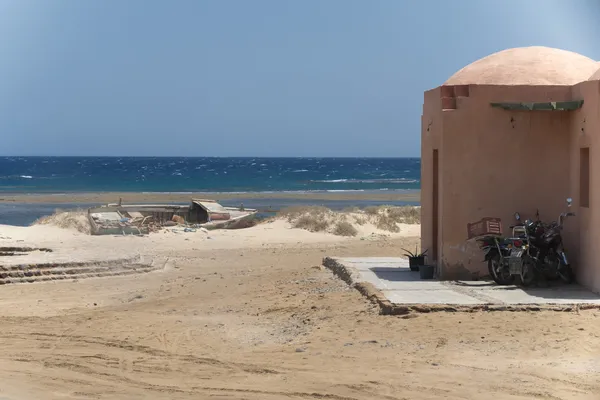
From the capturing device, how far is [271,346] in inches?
392

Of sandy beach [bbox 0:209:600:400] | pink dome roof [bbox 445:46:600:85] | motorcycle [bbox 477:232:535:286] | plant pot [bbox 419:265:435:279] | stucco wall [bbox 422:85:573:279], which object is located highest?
pink dome roof [bbox 445:46:600:85]

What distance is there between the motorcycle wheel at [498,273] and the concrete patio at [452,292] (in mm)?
126

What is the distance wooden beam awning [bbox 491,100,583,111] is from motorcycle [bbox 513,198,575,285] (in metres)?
1.35

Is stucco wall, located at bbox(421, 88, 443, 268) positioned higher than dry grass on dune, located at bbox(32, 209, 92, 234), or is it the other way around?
stucco wall, located at bbox(421, 88, 443, 268)

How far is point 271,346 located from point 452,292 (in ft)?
10.7

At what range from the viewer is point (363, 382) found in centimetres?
812

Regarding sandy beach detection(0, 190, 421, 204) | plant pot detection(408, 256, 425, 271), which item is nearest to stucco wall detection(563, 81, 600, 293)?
Result: plant pot detection(408, 256, 425, 271)

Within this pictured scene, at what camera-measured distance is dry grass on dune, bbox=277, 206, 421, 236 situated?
2600 centimetres

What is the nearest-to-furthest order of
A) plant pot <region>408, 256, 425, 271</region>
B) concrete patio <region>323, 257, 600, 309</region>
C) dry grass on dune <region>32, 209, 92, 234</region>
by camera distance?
1. concrete patio <region>323, 257, 600, 309</region>
2. plant pot <region>408, 256, 425, 271</region>
3. dry grass on dune <region>32, 209, 92, 234</region>

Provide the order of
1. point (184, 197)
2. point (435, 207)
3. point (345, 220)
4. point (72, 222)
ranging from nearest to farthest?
point (435, 207), point (72, 222), point (345, 220), point (184, 197)

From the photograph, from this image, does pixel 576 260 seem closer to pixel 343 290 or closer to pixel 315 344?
pixel 343 290

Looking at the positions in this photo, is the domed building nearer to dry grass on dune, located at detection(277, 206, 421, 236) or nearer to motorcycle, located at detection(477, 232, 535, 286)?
motorcycle, located at detection(477, 232, 535, 286)

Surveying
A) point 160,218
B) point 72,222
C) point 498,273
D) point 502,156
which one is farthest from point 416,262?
point 160,218

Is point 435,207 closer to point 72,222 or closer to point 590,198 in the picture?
point 590,198
